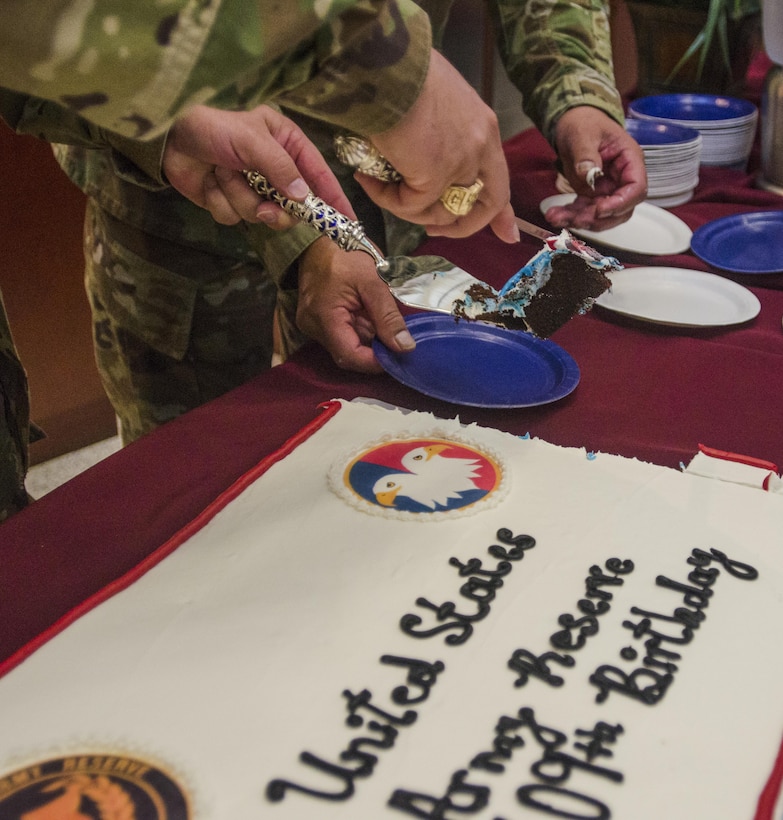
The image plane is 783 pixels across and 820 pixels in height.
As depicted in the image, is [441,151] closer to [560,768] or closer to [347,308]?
[347,308]

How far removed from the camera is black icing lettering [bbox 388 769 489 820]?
48 cm

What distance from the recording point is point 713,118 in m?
1.72

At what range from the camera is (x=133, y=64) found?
474 millimetres

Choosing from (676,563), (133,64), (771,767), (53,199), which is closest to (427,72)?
(133,64)

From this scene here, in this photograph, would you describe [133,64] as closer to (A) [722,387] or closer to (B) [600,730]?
(B) [600,730]

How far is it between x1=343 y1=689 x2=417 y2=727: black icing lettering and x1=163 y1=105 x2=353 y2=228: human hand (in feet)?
1.62

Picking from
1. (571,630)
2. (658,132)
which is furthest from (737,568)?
(658,132)

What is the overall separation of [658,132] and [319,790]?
54.7 inches

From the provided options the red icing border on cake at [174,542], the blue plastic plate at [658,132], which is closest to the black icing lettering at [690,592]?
the red icing border on cake at [174,542]

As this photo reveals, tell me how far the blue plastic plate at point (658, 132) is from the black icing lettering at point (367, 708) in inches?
48.9

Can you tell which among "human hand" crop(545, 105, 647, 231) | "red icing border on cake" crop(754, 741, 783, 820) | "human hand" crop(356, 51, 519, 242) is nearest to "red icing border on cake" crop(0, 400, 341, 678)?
"human hand" crop(356, 51, 519, 242)

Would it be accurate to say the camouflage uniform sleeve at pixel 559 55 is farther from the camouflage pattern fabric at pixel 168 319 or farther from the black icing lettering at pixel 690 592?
the black icing lettering at pixel 690 592

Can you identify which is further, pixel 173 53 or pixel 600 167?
pixel 600 167

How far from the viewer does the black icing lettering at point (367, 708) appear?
53 cm
